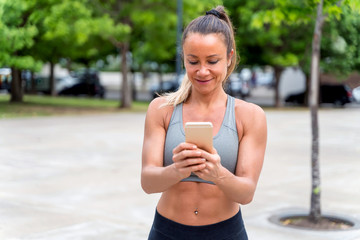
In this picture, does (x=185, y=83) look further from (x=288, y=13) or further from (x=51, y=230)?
(x=288, y=13)

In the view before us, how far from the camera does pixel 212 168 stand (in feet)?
6.90

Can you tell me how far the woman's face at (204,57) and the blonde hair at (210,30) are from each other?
30 mm

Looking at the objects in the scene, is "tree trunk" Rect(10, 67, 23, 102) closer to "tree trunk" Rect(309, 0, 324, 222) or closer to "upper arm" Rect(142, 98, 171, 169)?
"tree trunk" Rect(309, 0, 324, 222)

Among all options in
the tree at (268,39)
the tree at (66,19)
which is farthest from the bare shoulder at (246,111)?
the tree at (268,39)

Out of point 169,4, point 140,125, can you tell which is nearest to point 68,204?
point 140,125

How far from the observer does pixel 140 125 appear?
19.1 m

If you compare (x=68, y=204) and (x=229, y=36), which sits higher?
(x=229, y=36)

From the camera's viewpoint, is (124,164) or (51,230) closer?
(51,230)

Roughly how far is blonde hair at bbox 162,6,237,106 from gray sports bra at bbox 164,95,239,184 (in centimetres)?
11

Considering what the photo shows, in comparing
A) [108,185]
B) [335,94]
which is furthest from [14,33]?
[335,94]

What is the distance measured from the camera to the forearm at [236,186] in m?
2.22

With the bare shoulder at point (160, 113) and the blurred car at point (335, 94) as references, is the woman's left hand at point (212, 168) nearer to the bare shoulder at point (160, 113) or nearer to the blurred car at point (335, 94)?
the bare shoulder at point (160, 113)

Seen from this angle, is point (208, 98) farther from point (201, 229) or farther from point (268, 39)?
point (268, 39)

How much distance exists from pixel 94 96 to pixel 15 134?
24.1m
